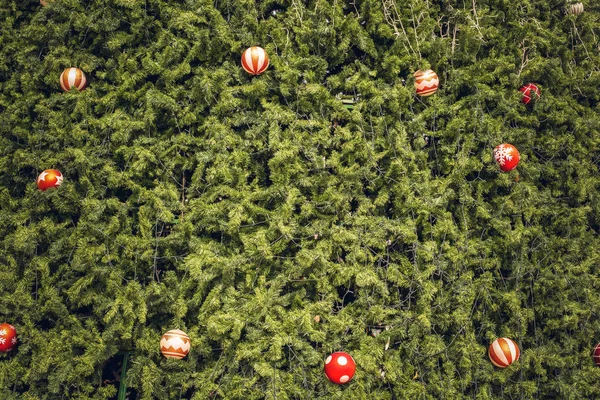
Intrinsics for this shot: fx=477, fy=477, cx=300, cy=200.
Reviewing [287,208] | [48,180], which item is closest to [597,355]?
[287,208]

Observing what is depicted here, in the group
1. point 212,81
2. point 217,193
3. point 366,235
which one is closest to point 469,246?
point 366,235

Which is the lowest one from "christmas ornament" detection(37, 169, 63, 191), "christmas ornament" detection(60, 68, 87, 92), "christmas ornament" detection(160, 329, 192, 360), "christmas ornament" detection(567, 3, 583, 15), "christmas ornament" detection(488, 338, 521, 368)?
"christmas ornament" detection(488, 338, 521, 368)

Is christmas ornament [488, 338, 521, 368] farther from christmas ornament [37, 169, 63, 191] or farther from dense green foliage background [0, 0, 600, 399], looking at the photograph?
christmas ornament [37, 169, 63, 191]

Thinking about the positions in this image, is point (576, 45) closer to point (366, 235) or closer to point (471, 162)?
point (471, 162)

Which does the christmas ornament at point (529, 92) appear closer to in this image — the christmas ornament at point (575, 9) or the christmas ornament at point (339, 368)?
the christmas ornament at point (575, 9)

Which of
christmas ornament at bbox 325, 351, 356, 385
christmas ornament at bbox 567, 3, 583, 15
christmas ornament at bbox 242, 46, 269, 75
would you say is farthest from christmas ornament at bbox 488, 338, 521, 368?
christmas ornament at bbox 567, 3, 583, 15

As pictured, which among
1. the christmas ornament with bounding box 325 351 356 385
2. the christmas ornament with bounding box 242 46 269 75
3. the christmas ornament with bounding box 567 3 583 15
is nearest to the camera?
the christmas ornament with bounding box 325 351 356 385
